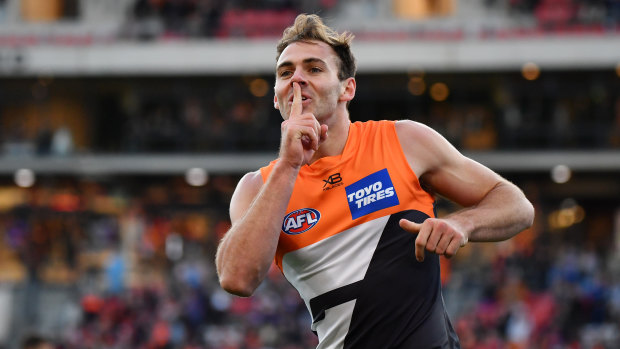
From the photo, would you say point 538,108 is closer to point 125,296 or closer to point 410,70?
point 410,70

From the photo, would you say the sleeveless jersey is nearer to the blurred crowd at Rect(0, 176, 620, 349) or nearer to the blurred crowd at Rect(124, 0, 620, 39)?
the blurred crowd at Rect(0, 176, 620, 349)

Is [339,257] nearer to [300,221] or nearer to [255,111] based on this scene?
[300,221]

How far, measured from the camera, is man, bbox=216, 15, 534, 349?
3443 mm

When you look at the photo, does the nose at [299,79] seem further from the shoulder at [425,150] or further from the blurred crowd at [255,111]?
the blurred crowd at [255,111]

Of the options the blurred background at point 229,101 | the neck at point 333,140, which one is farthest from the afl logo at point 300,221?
the blurred background at point 229,101

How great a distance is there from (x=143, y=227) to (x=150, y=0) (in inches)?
334

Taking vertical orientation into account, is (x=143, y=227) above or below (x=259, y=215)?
below

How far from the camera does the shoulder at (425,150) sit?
3729 millimetres

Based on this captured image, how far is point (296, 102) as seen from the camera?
11.9ft

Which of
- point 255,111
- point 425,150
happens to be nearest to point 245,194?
point 425,150

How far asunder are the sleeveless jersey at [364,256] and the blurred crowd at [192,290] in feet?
34.7

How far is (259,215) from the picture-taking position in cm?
341

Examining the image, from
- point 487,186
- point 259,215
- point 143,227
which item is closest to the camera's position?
point 259,215

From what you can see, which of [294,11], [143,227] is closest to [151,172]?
[143,227]
